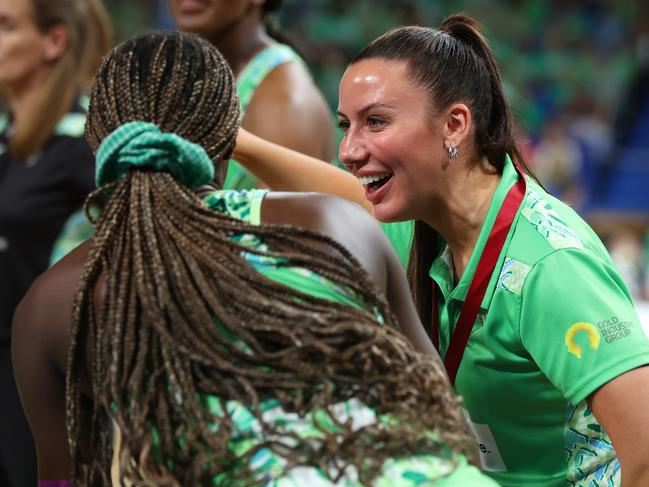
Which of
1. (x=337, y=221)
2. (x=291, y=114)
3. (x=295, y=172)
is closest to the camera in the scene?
(x=337, y=221)

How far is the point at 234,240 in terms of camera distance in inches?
65.1

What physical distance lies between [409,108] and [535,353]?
54 cm

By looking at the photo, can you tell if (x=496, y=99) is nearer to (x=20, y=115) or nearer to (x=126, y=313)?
(x=126, y=313)

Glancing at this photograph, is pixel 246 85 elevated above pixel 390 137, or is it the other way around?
pixel 390 137

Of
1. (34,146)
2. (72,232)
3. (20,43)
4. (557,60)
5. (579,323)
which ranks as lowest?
(557,60)

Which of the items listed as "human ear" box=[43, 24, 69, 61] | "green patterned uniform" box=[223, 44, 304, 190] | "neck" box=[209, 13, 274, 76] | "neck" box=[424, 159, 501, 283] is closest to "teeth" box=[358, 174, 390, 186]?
"neck" box=[424, 159, 501, 283]

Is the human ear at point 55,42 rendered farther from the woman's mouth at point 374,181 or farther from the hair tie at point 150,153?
the hair tie at point 150,153

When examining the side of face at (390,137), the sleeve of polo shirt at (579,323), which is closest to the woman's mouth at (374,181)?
the side of face at (390,137)

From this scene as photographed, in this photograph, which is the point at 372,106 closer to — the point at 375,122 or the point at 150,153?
the point at 375,122

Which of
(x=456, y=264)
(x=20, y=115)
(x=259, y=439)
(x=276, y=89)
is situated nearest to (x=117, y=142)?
(x=259, y=439)

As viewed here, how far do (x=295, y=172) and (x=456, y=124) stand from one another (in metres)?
0.41

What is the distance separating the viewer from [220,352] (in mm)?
1573

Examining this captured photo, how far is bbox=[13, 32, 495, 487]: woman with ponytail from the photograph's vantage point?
1553 mm

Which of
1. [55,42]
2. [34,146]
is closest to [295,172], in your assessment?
[34,146]
